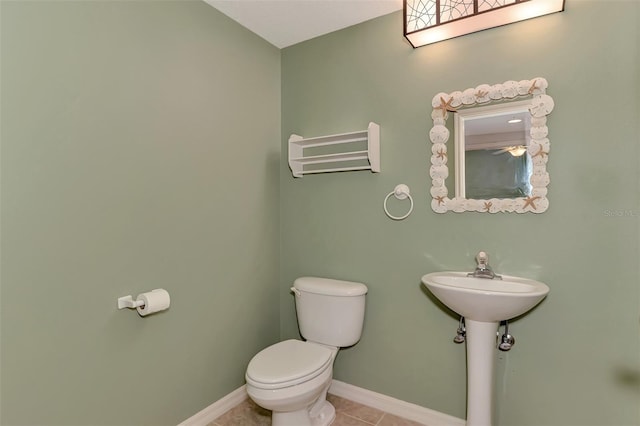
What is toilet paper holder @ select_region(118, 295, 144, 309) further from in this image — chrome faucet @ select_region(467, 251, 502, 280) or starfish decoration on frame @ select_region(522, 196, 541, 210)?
starfish decoration on frame @ select_region(522, 196, 541, 210)

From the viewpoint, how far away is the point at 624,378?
1459 mm

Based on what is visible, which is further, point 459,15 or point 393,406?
point 393,406

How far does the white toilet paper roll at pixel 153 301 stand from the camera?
1479 millimetres

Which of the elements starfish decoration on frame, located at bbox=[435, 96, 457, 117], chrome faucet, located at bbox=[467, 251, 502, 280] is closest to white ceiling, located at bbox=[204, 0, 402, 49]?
starfish decoration on frame, located at bbox=[435, 96, 457, 117]

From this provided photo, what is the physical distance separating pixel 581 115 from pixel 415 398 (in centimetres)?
169

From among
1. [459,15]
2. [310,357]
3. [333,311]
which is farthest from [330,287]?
[459,15]

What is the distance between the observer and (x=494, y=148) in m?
1.69

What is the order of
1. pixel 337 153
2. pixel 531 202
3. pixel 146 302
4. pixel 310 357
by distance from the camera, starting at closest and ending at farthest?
pixel 146 302 → pixel 531 202 → pixel 310 357 → pixel 337 153

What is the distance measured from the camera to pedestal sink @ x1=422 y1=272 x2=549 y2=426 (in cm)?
143

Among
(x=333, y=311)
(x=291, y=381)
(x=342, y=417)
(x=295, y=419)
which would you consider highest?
(x=333, y=311)

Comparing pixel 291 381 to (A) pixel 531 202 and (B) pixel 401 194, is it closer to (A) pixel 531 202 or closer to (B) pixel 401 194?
(B) pixel 401 194

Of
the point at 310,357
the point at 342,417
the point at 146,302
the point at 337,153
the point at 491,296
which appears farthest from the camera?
the point at 337,153

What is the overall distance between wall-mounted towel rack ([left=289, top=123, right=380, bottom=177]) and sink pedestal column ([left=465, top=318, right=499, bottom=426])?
101 cm

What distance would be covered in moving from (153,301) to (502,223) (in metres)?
1.71
